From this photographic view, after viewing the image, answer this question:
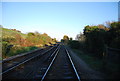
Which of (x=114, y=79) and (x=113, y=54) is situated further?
(x=113, y=54)

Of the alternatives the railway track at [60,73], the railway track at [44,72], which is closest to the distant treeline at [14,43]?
the railway track at [44,72]

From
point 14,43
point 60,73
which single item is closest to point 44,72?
point 60,73

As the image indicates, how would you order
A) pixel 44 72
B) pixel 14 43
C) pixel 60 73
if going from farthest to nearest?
1. pixel 14 43
2. pixel 44 72
3. pixel 60 73

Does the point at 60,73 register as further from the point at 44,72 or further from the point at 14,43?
the point at 14,43

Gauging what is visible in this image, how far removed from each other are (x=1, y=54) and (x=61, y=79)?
13.1 meters

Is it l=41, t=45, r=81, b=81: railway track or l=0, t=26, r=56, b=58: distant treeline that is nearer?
l=41, t=45, r=81, b=81: railway track

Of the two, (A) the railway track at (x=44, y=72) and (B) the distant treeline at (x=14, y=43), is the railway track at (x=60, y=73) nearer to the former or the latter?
(A) the railway track at (x=44, y=72)

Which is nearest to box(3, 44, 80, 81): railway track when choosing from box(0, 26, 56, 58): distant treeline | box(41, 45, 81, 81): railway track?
box(41, 45, 81, 81): railway track

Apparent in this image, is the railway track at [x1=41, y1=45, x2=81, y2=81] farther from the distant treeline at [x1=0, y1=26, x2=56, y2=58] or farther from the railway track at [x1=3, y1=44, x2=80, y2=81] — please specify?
the distant treeline at [x1=0, y1=26, x2=56, y2=58]

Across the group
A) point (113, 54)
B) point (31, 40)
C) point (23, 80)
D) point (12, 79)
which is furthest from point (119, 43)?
point (31, 40)

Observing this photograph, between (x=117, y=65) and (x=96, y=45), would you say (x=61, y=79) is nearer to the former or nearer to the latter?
(x=117, y=65)

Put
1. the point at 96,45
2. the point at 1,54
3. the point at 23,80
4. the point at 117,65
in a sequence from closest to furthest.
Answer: the point at 23,80 < the point at 117,65 < the point at 96,45 < the point at 1,54

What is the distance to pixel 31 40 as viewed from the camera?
44.7 metres

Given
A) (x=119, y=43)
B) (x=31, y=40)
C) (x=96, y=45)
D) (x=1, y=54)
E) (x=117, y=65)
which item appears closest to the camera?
(x=117, y=65)
